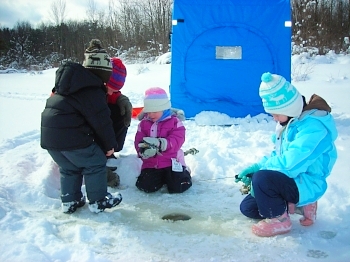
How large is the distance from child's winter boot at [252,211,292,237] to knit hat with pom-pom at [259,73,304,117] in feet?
1.89

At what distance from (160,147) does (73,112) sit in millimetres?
806

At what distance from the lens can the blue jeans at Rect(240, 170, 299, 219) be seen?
200 cm

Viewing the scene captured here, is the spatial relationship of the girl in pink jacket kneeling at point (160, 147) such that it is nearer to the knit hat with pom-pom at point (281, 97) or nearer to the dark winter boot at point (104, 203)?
the dark winter boot at point (104, 203)

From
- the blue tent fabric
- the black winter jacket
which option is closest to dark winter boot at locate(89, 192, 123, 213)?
the black winter jacket

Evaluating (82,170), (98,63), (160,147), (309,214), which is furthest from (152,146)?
(309,214)

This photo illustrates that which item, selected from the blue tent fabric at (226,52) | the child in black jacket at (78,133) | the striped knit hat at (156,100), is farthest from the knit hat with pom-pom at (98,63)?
the blue tent fabric at (226,52)

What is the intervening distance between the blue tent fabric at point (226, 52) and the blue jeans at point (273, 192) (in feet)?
10.5

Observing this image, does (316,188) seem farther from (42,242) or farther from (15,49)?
(15,49)

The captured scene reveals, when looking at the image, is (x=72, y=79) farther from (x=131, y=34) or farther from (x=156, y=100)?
(x=131, y=34)

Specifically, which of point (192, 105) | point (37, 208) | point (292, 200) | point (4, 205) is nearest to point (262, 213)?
point (292, 200)

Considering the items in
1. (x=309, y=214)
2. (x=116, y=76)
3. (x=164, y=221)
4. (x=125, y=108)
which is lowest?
(x=164, y=221)

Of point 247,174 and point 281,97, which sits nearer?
point 281,97

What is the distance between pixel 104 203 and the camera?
2.35 metres

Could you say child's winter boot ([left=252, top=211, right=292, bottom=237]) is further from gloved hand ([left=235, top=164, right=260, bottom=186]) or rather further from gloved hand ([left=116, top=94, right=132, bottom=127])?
gloved hand ([left=116, top=94, right=132, bottom=127])
